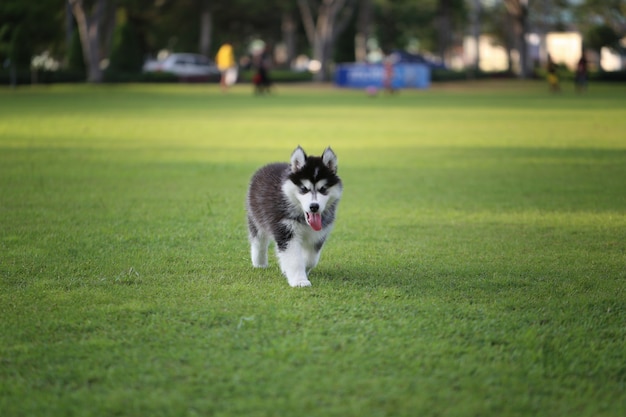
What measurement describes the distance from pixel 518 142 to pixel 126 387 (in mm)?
15997

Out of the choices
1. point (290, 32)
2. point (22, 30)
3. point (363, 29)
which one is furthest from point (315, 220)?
point (290, 32)

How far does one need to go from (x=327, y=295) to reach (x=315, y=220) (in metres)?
0.54

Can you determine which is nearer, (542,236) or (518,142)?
(542,236)

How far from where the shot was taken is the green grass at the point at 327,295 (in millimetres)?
4508

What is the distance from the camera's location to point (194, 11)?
74.4 metres

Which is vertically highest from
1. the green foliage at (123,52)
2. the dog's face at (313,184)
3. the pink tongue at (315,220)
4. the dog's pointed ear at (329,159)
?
the green foliage at (123,52)

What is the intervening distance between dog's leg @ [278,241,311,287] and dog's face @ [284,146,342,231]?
24cm

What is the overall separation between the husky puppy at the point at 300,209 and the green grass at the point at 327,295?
22 centimetres

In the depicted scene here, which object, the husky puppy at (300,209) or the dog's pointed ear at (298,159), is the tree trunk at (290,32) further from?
the dog's pointed ear at (298,159)

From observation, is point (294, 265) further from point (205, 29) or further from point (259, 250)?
point (205, 29)

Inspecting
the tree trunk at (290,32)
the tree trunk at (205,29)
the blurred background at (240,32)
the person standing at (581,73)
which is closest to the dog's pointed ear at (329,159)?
the blurred background at (240,32)

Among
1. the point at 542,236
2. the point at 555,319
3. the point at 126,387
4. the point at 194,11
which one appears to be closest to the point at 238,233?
the point at 542,236

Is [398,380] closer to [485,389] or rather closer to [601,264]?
[485,389]

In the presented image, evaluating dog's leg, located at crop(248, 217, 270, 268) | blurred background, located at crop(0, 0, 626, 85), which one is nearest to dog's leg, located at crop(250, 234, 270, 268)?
dog's leg, located at crop(248, 217, 270, 268)
